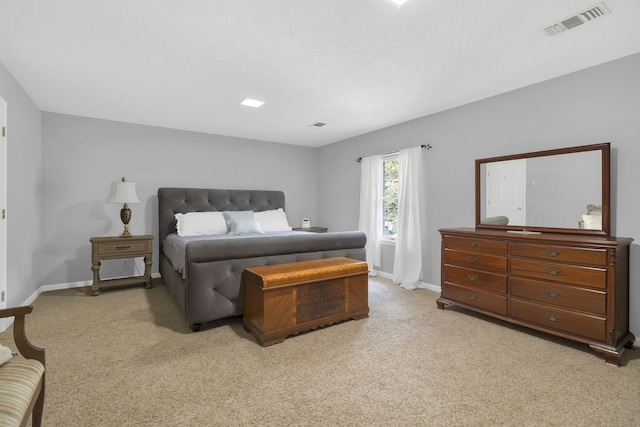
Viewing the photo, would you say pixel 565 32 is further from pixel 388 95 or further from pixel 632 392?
pixel 632 392

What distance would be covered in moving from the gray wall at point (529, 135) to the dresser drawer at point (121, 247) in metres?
3.48

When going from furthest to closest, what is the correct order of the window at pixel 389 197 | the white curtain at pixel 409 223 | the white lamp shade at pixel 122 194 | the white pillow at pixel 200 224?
the window at pixel 389 197
the white pillow at pixel 200 224
the white curtain at pixel 409 223
the white lamp shade at pixel 122 194

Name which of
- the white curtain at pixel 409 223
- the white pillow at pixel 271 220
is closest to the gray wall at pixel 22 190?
the white pillow at pixel 271 220

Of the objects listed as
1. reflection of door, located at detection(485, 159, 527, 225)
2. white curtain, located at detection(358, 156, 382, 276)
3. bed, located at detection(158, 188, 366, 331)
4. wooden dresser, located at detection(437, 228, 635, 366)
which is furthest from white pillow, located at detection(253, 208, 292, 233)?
reflection of door, located at detection(485, 159, 527, 225)

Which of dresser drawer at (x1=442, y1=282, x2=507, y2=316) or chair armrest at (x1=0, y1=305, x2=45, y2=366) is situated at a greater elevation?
chair armrest at (x1=0, y1=305, x2=45, y2=366)

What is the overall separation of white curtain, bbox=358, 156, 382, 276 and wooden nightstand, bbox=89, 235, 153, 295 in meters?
3.28

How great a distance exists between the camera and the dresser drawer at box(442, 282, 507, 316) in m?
2.95

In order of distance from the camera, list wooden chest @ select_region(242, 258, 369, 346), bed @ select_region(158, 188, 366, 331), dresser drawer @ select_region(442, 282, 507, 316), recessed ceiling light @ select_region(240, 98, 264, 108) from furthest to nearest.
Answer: recessed ceiling light @ select_region(240, 98, 264, 108) < dresser drawer @ select_region(442, 282, 507, 316) < bed @ select_region(158, 188, 366, 331) < wooden chest @ select_region(242, 258, 369, 346)

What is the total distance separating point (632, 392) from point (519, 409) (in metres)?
0.82

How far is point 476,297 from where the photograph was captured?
124 inches

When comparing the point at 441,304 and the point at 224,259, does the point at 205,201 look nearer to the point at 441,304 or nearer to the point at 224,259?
the point at 224,259

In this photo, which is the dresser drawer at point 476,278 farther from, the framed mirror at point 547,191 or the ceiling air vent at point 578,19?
the ceiling air vent at point 578,19

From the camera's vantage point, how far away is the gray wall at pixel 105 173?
14.0 ft

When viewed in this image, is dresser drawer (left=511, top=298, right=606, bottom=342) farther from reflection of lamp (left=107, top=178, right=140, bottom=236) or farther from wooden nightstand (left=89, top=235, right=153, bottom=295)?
reflection of lamp (left=107, top=178, right=140, bottom=236)
